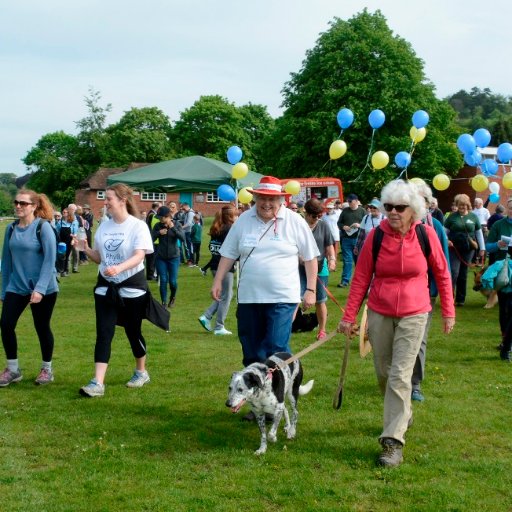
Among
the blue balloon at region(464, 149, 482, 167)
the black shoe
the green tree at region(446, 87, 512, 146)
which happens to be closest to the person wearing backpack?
the black shoe

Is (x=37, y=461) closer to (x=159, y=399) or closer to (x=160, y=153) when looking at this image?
(x=159, y=399)

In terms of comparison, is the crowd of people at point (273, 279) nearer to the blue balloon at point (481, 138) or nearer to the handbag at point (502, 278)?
the handbag at point (502, 278)

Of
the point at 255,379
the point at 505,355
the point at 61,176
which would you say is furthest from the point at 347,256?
the point at 61,176

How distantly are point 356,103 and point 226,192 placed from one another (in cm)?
2181

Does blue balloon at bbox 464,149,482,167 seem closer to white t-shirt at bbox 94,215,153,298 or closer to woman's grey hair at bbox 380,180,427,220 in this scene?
white t-shirt at bbox 94,215,153,298

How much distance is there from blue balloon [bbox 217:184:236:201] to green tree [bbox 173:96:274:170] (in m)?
50.1

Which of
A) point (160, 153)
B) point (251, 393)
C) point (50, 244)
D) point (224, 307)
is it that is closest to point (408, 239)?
point (251, 393)

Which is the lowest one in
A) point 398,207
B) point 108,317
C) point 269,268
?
point 108,317

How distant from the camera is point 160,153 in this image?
73438 mm

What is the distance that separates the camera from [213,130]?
2746 inches

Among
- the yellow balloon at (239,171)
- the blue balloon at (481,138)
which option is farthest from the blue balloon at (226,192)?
the blue balloon at (481,138)

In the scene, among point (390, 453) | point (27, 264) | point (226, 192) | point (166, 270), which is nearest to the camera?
point (390, 453)

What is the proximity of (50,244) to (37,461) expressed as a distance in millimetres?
2525

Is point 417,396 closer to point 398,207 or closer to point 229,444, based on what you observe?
point 229,444
